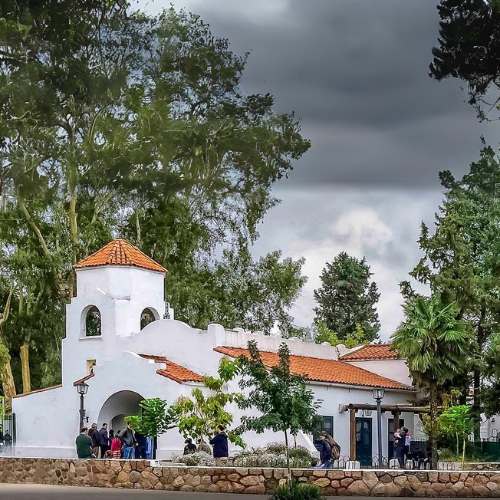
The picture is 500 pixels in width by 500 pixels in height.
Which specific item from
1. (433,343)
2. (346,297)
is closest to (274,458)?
(433,343)

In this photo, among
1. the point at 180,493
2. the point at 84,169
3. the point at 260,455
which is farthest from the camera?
the point at 84,169

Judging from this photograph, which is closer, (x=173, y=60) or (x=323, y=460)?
(x=323, y=460)

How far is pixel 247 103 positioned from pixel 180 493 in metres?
29.4

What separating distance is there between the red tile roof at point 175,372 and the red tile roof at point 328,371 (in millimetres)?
1303

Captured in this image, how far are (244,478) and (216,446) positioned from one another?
4.49 metres

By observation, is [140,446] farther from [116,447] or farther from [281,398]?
[281,398]

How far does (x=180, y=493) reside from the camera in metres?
28.3

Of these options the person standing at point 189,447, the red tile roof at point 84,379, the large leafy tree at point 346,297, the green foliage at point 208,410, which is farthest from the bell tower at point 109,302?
the large leafy tree at point 346,297

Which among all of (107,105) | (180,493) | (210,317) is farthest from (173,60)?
(180,493)

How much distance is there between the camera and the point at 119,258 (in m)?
43.9

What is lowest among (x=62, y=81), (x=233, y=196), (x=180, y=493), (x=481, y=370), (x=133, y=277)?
(x=180, y=493)

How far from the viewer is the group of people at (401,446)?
133 feet

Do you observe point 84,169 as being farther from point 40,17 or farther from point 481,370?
point 481,370

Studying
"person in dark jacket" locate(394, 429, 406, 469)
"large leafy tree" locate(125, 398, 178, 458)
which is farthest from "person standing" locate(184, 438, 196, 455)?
"person in dark jacket" locate(394, 429, 406, 469)
